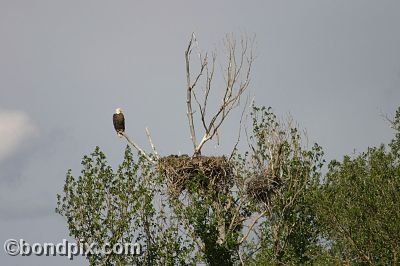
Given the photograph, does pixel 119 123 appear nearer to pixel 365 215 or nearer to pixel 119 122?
pixel 119 122

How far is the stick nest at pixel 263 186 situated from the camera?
39.8 meters

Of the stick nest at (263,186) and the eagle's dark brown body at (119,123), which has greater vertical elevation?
the eagle's dark brown body at (119,123)

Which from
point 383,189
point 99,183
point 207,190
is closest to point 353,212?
point 383,189

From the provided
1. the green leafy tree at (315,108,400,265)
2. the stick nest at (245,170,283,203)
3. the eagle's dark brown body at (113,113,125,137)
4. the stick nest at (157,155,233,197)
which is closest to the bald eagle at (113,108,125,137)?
the eagle's dark brown body at (113,113,125,137)

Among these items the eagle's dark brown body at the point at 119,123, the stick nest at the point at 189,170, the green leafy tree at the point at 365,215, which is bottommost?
the green leafy tree at the point at 365,215

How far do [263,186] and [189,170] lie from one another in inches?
159

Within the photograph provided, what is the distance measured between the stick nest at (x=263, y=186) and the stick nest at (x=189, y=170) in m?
1.79

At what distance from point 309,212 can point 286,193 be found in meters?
1.59

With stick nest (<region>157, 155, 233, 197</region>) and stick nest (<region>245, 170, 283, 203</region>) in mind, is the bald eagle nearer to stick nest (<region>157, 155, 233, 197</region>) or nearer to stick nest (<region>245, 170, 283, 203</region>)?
stick nest (<region>157, 155, 233, 197</region>)

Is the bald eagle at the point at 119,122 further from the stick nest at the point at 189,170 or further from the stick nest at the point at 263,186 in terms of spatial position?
the stick nest at the point at 263,186

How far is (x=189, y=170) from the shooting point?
123 feet

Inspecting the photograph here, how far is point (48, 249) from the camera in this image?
111 ft

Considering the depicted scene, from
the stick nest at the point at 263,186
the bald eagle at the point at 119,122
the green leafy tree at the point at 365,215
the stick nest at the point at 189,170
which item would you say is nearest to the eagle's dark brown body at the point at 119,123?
the bald eagle at the point at 119,122

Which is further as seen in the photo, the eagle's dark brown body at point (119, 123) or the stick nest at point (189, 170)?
the eagle's dark brown body at point (119, 123)
